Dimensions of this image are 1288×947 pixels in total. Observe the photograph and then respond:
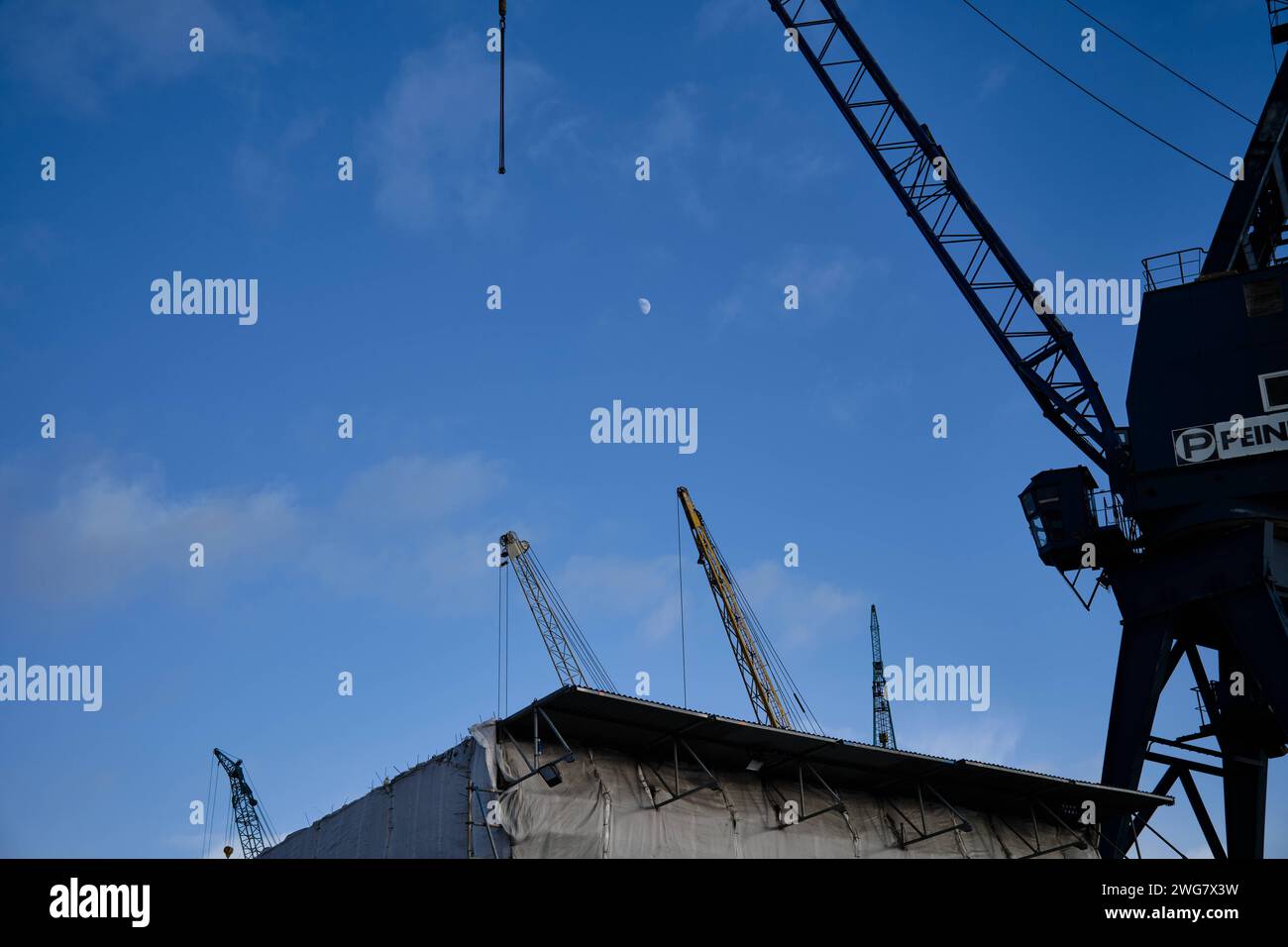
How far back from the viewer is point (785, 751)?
38750 millimetres

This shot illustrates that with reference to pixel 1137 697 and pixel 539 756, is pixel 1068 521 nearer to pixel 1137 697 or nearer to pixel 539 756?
pixel 1137 697

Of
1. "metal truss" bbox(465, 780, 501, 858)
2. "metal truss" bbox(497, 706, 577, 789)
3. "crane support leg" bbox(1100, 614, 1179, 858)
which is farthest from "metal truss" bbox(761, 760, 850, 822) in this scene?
"crane support leg" bbox(1100, 614, 1179, 858)

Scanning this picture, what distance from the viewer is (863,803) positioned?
137 feet

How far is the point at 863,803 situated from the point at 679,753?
7724 millimetres

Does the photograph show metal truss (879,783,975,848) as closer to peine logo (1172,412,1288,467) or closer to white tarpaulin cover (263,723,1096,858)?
white tarpaulin cover (263,723,1096,858)

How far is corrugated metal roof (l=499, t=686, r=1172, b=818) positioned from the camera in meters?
34.4

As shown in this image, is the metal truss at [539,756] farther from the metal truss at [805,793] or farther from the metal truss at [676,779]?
the metal truss at [805,793]
